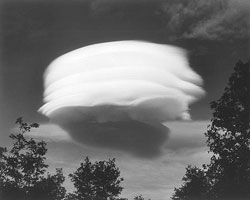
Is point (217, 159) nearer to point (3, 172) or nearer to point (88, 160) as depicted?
point (88, 160)

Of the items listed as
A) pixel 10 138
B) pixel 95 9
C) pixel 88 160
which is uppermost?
pixel 95 9

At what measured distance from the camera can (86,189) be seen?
15.1 meters

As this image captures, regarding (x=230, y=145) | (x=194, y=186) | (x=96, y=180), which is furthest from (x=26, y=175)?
(x=230, y=145)

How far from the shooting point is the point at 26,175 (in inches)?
616

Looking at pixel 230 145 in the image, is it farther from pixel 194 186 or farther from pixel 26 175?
pixel 26 175

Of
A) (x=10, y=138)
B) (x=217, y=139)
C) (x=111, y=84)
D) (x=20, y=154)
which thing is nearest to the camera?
(x=111, y=84)

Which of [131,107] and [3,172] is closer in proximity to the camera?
[131,107]

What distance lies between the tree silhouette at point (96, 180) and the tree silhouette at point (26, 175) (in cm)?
60

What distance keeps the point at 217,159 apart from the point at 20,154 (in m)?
7.01

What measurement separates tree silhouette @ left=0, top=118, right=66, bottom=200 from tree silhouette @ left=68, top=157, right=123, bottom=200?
1.96ft

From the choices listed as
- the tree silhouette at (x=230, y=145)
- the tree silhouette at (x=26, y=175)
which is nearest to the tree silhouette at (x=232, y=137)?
the tree silhouette at (x=230, y=145)

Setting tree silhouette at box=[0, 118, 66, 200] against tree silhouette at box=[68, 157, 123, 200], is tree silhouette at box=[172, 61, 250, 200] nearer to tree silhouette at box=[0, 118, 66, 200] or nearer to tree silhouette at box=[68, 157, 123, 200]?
tree silhouette at box=[68, 157, 123, 200]

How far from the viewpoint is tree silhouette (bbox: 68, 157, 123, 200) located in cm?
1366

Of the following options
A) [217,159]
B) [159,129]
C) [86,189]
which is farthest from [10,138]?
[217,159]
